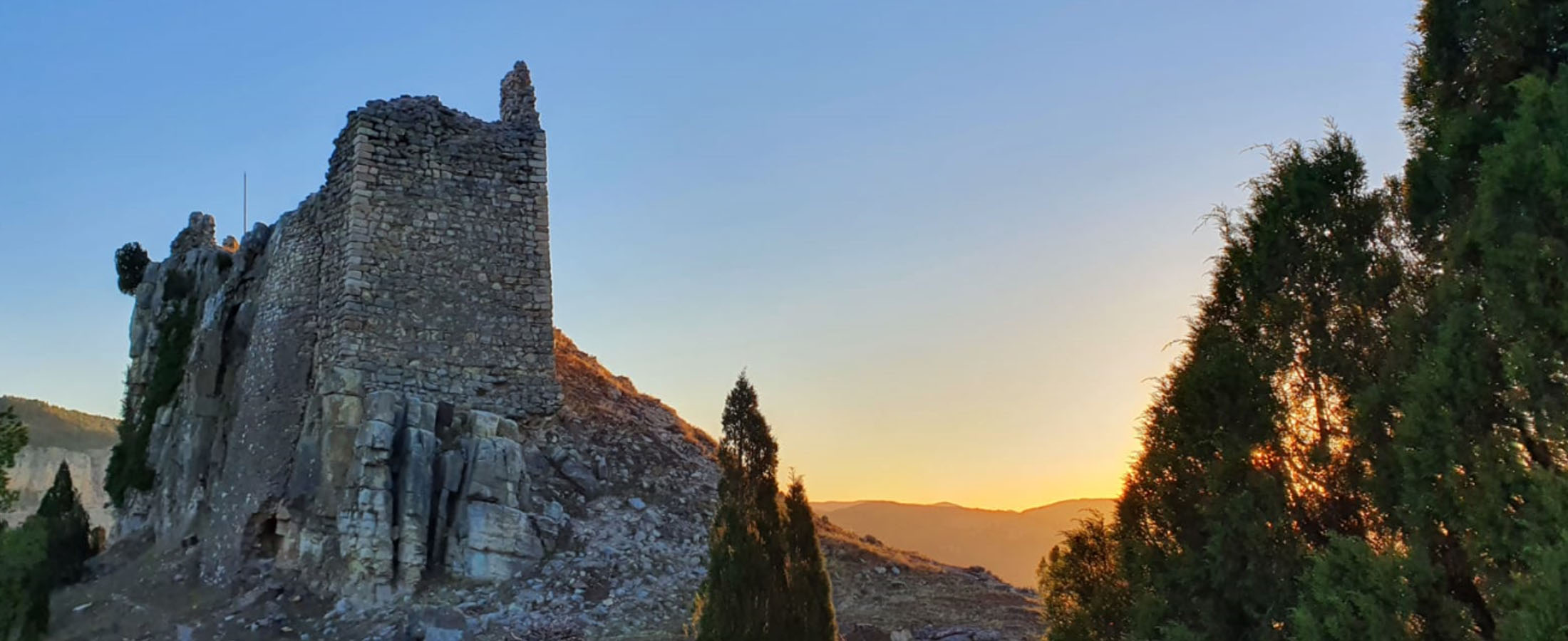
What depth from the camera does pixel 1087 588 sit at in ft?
29.4

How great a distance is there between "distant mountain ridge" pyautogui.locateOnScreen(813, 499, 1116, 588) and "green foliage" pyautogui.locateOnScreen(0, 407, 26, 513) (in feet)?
289

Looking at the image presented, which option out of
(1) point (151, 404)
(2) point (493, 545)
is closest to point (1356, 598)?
(2) point (493, 545)

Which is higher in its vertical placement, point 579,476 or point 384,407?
point 384,407

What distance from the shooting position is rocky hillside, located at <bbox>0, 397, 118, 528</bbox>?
265 feet

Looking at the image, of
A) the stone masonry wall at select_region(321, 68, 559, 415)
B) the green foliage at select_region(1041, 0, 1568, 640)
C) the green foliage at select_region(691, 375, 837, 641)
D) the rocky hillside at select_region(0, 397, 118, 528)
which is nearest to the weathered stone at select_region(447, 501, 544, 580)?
the stone masonry wall at select_region(321, 68, 559, 415)

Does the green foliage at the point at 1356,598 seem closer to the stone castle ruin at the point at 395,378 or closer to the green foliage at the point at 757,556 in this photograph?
the green foliage at the point at 757,556

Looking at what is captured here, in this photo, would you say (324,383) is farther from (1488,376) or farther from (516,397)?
(1488,376)

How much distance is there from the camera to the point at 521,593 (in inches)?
605

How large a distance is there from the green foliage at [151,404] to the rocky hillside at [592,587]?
2508 mm

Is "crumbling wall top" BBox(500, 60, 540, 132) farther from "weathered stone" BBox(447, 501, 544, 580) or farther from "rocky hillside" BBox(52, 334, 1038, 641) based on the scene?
"weathered stone" BBox(447, 501, 544, 580)

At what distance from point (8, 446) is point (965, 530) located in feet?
376

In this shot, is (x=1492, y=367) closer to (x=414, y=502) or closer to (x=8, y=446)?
(x=414, y=502)

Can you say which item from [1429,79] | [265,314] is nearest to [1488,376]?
[1429,79]

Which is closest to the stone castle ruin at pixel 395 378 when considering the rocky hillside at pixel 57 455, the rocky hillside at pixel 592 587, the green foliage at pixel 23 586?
the rocky hillside at pixel 592 587
